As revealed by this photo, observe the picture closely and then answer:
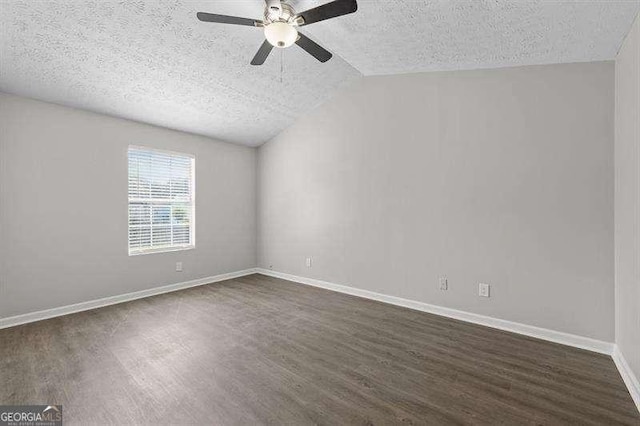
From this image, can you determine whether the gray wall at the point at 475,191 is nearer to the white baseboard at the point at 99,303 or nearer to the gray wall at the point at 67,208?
the white baseboard at the point at 99,303

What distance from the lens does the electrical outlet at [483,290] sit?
2.97 m

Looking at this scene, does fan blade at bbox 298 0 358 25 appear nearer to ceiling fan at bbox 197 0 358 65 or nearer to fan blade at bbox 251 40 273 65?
ceiling fan at bbox 197 0 358 65

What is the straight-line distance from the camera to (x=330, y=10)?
1.86 m

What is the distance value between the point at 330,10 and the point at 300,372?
2546mm

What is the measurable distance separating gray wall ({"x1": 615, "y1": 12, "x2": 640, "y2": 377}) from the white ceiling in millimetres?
271

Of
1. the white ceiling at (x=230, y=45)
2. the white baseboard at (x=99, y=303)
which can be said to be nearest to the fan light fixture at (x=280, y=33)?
the white ceiling at (x=230, y=45)

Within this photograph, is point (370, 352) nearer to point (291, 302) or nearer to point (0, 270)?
point (291, 302)

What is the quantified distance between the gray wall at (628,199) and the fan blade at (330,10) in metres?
1.88

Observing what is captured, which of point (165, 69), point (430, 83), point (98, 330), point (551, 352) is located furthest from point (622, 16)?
point (98, 330)

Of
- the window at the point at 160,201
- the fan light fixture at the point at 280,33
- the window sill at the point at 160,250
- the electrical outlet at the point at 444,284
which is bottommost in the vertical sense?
the electrical outlet at the point at 444,284

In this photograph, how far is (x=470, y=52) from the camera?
264 cm

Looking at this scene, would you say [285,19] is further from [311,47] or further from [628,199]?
[628,199]

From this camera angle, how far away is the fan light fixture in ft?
6.50

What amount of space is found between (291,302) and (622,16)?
12.8ft
